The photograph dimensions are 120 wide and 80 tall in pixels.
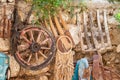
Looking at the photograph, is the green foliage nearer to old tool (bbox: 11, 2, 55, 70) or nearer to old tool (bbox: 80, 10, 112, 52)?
old tool (bbox: 11, 2, 55, 70)

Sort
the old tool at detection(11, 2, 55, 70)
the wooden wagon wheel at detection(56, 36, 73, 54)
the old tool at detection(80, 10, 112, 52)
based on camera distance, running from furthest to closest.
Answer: the old tool at detection(80, 10, 112, 52)
the wooden wagon wheel at detection(56, 36, 73, 54)
the old tool at detection(11, 2, 55, 70)

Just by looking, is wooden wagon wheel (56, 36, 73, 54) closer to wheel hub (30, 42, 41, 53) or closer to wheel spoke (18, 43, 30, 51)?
wheel hub (30, 42, 41, 53)

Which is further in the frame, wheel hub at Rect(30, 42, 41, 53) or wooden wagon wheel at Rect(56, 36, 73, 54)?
wooden wagon wheel at Rect(56, 36, 73, 54)

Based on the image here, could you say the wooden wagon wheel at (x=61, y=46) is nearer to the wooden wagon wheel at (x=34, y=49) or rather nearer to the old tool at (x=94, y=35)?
the wooden wagon wheel at (x=34, y=49)

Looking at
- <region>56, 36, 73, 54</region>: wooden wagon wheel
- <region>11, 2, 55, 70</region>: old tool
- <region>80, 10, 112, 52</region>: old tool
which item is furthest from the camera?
<region>80, 10, 112, 52</region>: old tool

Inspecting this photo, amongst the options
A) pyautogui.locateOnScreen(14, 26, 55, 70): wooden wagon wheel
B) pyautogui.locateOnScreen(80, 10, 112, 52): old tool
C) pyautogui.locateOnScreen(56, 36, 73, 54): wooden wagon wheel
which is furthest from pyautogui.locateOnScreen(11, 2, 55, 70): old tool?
pyautogui.locateOnScreen(80, 10, 112, 52): old tool

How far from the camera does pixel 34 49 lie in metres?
6.94

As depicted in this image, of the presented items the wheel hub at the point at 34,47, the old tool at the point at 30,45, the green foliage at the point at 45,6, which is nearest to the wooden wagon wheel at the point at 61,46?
the old tool at the point at 30,45

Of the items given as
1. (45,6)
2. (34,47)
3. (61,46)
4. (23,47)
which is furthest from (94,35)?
(23,47)

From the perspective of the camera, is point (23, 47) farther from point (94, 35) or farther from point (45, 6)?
point (94, 35)

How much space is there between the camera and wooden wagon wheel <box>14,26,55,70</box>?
6.94 m

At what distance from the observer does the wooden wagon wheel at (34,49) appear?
6.94 m

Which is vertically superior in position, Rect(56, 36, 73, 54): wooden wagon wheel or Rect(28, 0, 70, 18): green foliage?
Rect(28, 0, 70, 18): green foliage

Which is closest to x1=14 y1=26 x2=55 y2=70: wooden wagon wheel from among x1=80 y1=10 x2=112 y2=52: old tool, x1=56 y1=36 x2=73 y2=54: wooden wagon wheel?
x1=56 y1=36 x2=73 y2=54: wooden wagon wheel
